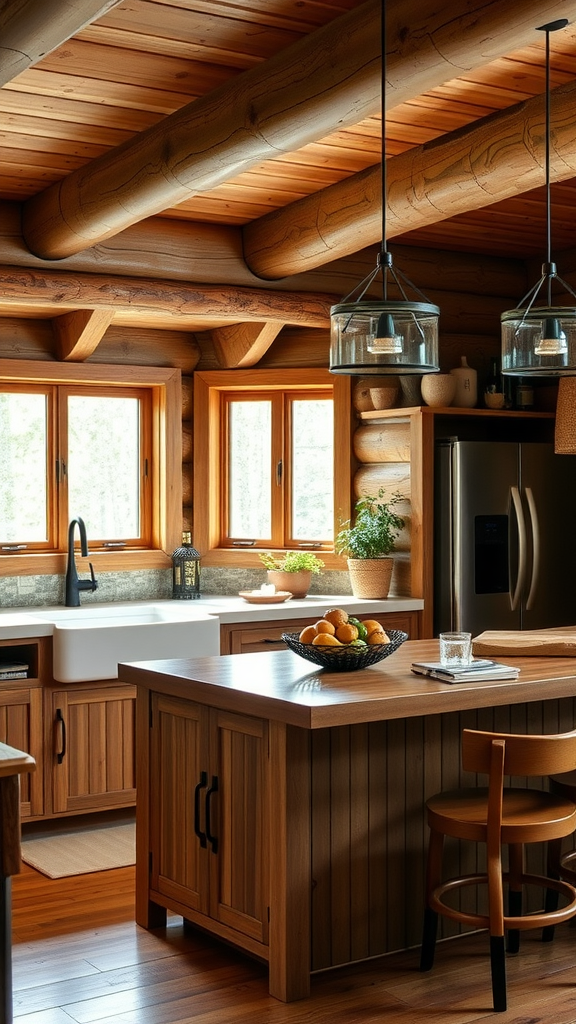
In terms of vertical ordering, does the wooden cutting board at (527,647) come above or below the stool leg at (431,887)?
above

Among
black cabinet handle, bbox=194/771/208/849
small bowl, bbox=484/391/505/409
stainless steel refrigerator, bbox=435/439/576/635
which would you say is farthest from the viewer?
small bowl, bbox=484/391/505/409

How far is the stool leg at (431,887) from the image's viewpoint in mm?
3490

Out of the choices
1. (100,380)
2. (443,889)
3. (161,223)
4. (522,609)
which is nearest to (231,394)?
(100,380)

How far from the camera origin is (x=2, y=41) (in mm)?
3014

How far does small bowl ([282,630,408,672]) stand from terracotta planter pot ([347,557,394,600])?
2115 millimetres

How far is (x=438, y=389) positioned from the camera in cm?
591

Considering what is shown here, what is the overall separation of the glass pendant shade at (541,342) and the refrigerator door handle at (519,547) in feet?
8.43

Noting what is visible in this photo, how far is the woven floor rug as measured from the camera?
4691 mm

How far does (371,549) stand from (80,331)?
1.79 m

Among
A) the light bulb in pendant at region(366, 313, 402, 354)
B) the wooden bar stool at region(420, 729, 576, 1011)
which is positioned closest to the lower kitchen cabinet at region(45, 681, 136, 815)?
the wooden bar stool at region(420, 729, 576, 1011)

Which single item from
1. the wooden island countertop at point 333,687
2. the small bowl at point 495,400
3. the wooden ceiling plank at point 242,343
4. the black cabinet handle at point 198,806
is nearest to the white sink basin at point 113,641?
the wooden island countertop at point 333,687

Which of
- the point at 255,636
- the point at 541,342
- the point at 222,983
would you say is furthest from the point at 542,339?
the point at 255,636

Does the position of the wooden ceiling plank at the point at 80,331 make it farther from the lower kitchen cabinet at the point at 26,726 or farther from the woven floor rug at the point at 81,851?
the woven floor rug at the point at 81,851

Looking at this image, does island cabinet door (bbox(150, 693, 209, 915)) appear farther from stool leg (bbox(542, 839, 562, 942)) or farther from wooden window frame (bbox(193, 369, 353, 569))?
wooden window frame (bbox(193, 369, 353, 569))
